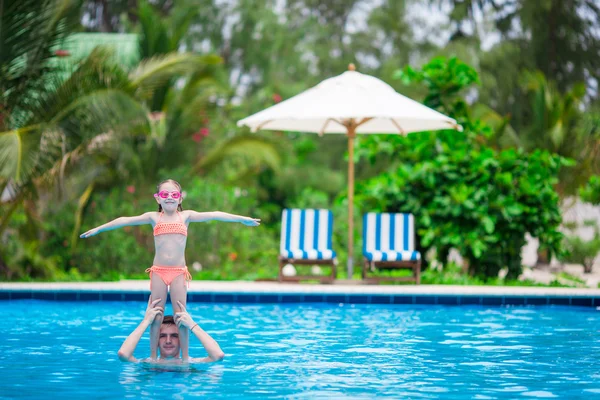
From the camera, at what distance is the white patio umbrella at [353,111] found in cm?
1273

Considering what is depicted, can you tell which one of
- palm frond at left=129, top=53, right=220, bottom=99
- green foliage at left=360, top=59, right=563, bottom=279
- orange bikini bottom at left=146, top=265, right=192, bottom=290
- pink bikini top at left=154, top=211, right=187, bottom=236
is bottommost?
orange bikini bottom at left=146, top=265, right=192, bottom=290

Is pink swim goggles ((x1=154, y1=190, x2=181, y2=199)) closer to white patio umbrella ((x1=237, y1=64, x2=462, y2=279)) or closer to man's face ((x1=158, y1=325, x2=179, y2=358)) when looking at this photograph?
man's face ((x1=158, y1=325, x2=179, y2=358))

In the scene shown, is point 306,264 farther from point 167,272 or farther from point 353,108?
point 167,272

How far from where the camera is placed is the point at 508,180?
13945 mm

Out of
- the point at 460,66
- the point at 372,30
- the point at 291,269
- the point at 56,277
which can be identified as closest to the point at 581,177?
the point at 460,66

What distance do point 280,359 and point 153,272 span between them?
1.38 m

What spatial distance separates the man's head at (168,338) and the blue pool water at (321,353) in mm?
183

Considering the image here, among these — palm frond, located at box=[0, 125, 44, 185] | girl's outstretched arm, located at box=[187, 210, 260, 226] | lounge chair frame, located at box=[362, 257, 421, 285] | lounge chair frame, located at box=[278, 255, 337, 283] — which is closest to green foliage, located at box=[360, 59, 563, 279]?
lounge chair frame, located at box=[362, 257, 421, 285]

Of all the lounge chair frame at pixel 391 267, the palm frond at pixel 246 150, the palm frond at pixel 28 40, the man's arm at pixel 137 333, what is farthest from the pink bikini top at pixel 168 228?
the palm frond at pixel 246 150

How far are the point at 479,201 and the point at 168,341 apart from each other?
25.4 feet

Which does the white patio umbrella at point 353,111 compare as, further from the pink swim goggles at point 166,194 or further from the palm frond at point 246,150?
the pink swim goggles at point 166,194

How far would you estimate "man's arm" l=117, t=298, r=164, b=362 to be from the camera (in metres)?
6.80

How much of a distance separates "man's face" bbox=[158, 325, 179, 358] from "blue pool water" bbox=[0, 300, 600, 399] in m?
0.18

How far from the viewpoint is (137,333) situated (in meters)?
6.99
